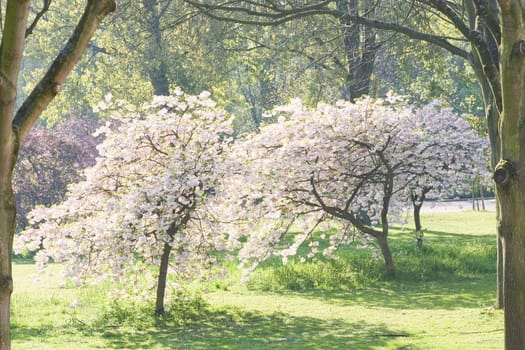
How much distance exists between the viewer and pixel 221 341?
9.84 metres

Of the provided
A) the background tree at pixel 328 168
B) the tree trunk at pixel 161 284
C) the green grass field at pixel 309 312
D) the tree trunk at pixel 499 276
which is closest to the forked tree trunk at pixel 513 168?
the green grass field at pixel 309 312

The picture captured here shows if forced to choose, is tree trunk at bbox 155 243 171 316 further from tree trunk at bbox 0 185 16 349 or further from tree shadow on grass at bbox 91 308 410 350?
tree trunk at bbox 0 185 16 349

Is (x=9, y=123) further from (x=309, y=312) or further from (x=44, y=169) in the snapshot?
(x=44, y=169)

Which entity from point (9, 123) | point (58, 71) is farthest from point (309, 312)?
point (9, 123)

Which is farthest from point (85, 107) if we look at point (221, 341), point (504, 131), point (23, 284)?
point (504, 131)

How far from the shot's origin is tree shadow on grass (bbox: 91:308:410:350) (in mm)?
9398

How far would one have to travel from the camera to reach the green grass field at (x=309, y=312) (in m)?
9.70

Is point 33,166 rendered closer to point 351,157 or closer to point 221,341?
point 351,157

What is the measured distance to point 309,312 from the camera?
1212 cm

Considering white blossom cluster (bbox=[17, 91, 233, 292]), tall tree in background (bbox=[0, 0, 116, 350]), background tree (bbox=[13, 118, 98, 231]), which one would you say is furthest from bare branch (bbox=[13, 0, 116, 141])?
background tree (bbox=[13, 118, 98, 231])

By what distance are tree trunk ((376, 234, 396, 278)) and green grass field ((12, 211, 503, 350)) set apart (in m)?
0.20

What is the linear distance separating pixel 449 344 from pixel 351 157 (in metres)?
6.70

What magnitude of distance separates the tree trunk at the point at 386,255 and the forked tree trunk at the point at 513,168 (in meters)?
8.75

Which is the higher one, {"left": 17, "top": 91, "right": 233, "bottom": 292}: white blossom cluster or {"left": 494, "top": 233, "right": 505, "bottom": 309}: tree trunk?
{"left": 17, "top": 91, "right": 233, "bottom": 292}: white blossom cluster
